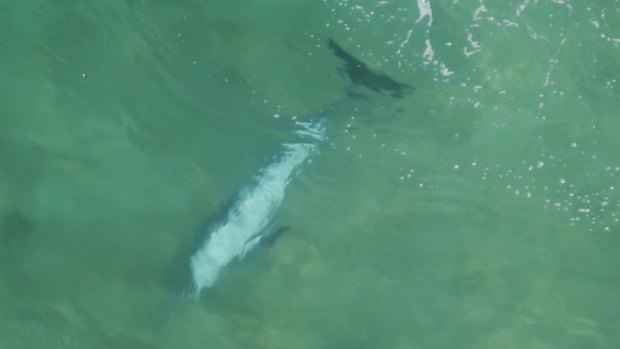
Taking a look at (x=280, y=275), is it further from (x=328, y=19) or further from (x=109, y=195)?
(x=328, y=19)

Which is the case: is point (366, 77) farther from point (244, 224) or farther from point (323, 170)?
point (244, 224)

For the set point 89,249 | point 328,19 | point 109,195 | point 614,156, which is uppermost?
point 328,19

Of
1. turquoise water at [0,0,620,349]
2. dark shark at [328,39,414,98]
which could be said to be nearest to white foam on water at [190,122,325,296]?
turquoise water at [0,0,620,349]

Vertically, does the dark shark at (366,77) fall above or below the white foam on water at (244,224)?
above

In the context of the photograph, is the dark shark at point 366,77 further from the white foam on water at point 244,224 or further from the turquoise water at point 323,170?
the white foam on water at point 244,224

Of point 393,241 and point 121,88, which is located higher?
point 121,88

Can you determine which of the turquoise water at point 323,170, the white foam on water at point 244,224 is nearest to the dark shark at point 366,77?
the turquoise water at point 323,170

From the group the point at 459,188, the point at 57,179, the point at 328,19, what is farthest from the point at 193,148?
the point at 459,188
